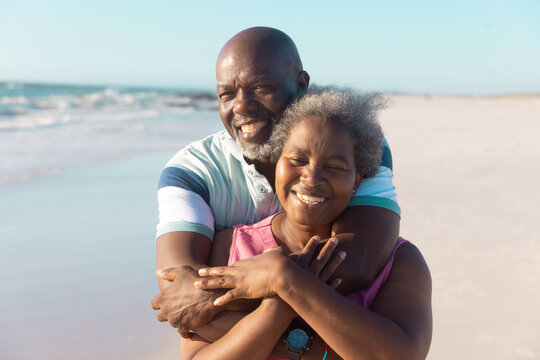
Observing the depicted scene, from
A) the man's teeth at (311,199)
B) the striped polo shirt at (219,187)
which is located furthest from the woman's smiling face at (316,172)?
the striped polo shirt at (219,187)

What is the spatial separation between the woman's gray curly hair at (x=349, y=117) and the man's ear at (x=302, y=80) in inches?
12.0

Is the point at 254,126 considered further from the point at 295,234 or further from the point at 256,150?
the point at 295,234

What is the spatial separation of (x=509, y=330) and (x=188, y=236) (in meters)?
2.51

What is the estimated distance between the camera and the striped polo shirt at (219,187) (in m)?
2.39

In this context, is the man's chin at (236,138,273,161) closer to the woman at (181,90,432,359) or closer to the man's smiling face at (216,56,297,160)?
the man's smiling face at (216,56,297,160)

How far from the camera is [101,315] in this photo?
3756 mm

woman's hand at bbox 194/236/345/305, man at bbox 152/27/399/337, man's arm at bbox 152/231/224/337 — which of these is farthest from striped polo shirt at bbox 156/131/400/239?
woman's hand at bbox 194/236/345/305

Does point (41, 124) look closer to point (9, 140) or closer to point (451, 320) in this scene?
point (9, 140)

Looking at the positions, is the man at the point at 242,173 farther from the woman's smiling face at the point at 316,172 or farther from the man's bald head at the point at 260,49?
the woman's smiling face at the point at 316,172

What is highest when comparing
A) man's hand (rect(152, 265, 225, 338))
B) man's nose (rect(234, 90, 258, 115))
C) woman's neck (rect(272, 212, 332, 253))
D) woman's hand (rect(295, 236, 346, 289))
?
man's nose (rect(234, 90, 258, 115))

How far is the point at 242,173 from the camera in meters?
2.63

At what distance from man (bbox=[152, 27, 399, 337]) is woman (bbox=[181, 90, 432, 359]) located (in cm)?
12

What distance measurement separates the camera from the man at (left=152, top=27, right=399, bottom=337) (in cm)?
226

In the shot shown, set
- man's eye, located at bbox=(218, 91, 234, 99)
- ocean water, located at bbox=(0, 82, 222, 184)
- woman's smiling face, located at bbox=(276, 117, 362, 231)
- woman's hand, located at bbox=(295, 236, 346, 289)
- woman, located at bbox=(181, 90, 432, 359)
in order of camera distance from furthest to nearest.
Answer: ocean water, located at bbox=(0, 82, 222, 184) < man's eye, located at bbox=(218, 91, 234, 99) < woman's smiling face, located at bbox=(276, 117, 362, 231) < woman's hand, located at bbox=(295, 236, 346, 289) < woman, located at bbox=(181, 90, 432, 359)
